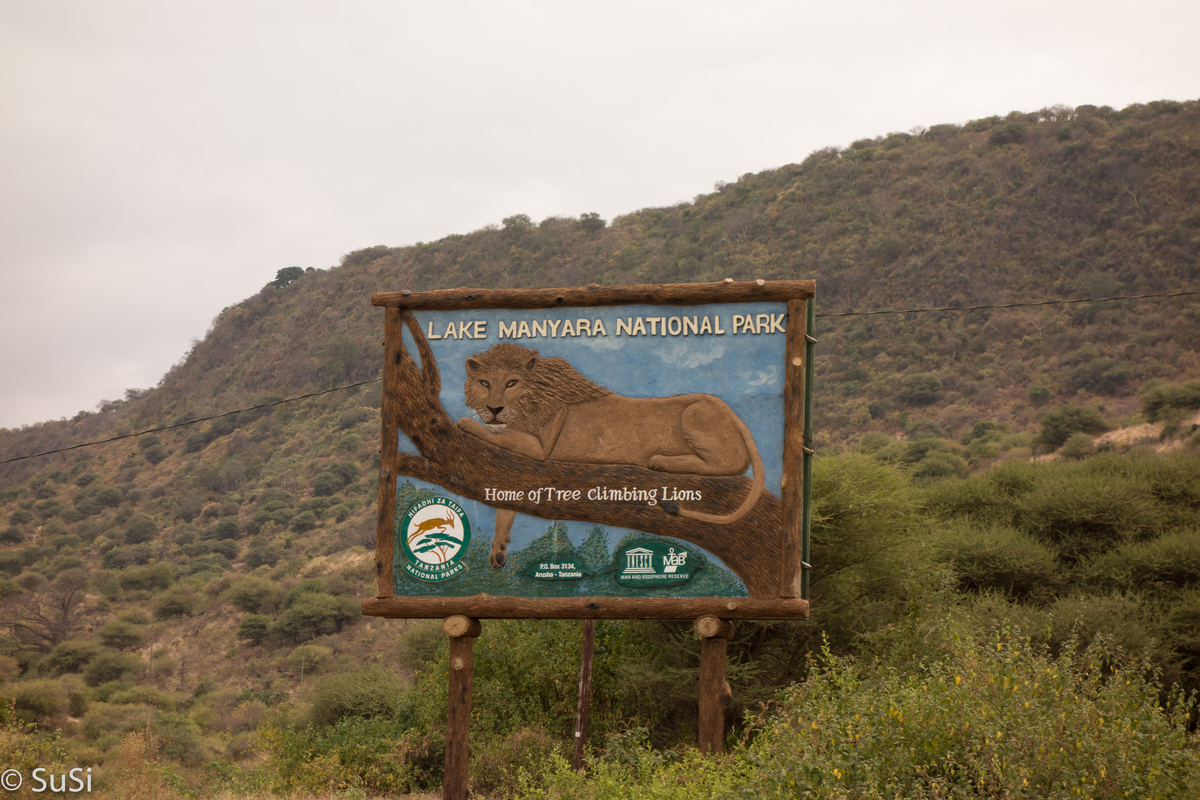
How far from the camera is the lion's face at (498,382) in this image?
8.75 metres

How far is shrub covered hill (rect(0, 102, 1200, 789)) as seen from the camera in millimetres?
17781

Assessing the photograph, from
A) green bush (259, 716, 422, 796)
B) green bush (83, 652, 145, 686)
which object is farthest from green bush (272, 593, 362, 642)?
green bush (259, 716, 422, 796)

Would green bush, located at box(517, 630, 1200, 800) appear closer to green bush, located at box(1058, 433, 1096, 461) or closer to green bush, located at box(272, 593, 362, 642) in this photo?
green bush, located at box(1058, 433, 1096, 461)

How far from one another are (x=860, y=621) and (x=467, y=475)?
690 centimetres

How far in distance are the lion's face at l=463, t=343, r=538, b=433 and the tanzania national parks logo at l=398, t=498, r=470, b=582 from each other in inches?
35.3

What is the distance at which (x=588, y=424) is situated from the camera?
8.64m

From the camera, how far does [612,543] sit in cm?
836

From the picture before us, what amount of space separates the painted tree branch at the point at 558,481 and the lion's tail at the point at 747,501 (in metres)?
0.04

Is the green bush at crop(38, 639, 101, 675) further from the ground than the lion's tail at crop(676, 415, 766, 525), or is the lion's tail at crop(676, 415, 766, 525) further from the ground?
the lion's tail at crop(676, 415, 766, 525)

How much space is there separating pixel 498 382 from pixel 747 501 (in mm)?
2576

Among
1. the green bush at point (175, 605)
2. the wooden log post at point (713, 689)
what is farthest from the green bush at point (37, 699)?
the wooden log post at point (713, 689)

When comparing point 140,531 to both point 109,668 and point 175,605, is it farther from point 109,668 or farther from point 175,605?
point 109,668

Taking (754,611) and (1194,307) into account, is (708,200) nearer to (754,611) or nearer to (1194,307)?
(1194,307)

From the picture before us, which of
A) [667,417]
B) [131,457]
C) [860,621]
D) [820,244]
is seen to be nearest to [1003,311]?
[820,244]
